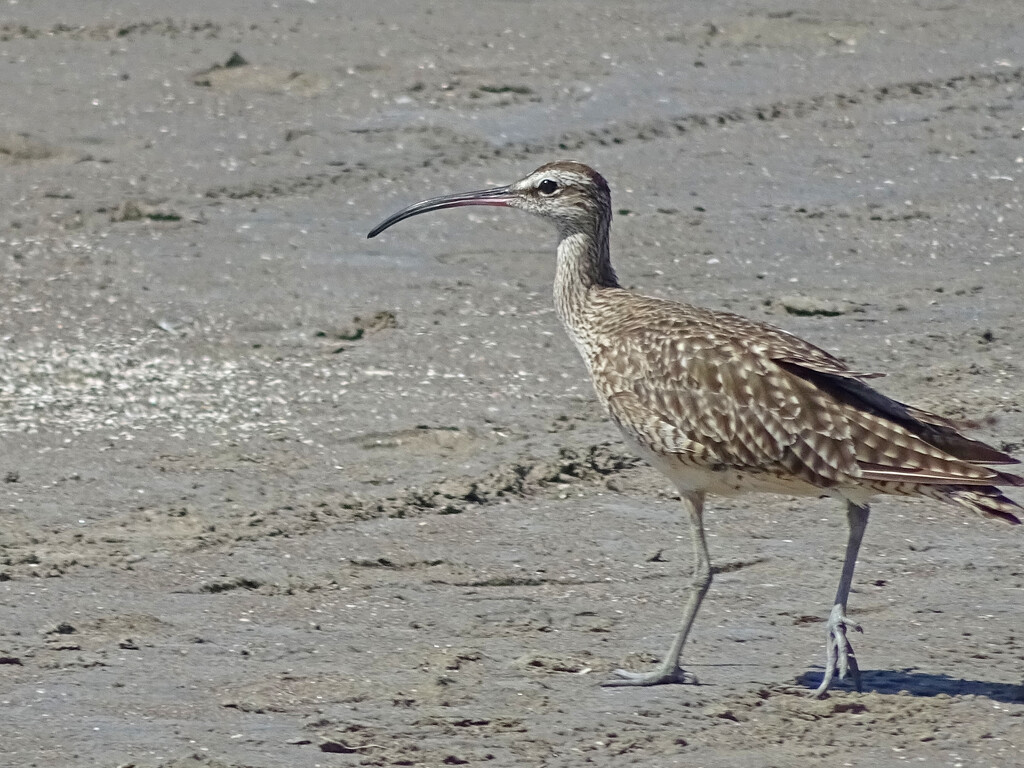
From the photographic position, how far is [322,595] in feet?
23.6

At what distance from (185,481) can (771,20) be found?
7.79 m

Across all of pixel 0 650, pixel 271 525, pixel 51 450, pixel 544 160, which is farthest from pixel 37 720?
pixel 544 160

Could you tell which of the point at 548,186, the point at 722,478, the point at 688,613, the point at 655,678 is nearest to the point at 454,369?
the point at 548,186

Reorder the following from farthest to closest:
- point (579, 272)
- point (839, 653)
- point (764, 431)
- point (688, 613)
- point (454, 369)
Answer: point (454, 369) < point (579, 272) < point (688, 613) < point (764, 431) < point (839, 653)

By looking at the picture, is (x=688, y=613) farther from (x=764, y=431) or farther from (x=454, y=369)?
(x=454, y=369)

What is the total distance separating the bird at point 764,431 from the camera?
6.17 meters

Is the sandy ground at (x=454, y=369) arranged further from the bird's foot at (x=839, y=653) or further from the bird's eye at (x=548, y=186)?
the bird's eye at (x=548, y=186)

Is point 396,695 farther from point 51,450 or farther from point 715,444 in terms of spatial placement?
point 51,450

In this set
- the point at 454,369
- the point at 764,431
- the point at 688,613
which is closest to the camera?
the point at 764,431

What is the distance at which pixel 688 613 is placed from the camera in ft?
21.4

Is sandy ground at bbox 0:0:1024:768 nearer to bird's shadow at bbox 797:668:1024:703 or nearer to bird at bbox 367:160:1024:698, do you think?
bird's shadow at bbox 797:668:1024:703

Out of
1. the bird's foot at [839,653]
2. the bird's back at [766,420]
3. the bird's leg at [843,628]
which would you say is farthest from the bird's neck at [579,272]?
the bird's foot at [839,653]

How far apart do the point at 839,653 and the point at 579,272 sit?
2.07 m

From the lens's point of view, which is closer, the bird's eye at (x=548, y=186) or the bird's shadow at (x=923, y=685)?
the bird's shadow at (x=923, y=685)
